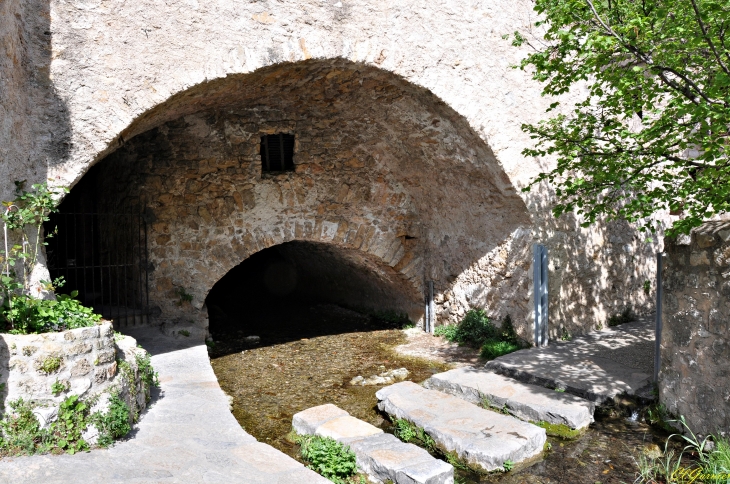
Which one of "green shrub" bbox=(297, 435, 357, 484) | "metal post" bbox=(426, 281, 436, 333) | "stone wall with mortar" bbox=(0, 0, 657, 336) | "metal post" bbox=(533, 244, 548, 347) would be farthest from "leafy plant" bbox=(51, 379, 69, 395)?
"metal post" bbox=(426, 281, 436, 333)

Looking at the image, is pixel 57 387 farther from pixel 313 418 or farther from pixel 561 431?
pixel 561 431

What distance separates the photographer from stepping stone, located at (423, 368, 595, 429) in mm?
4426

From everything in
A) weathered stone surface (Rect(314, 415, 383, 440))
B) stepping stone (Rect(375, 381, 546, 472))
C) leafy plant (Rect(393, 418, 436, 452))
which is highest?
weathered stone surface (Rect(314, 415, 383, 440))

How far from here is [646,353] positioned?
576 cm

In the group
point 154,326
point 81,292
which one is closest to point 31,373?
point 154,326

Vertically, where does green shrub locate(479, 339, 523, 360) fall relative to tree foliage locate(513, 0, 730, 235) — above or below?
below

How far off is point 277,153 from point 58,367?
14.2 ft

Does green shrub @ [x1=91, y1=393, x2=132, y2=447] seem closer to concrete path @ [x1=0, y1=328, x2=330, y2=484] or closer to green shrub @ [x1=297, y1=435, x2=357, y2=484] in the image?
concrete path @ [x1=0, y1=328, x2=330, y2=484]

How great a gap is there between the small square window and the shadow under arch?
0.14m

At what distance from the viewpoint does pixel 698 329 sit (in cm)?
400

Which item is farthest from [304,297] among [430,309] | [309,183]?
[309,183]

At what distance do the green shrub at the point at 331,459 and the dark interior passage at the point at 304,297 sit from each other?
11.2 feet

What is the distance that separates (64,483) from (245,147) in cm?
470

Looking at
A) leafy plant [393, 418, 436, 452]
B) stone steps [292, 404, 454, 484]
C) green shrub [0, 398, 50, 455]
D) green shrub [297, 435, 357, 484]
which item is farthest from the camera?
leafy plant [393, 418, 436, 452]
